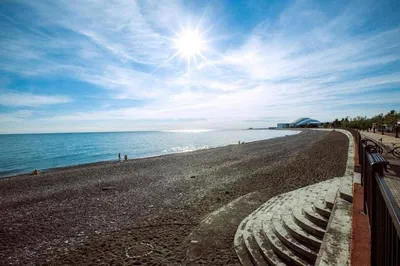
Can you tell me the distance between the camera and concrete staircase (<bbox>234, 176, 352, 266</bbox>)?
517cm

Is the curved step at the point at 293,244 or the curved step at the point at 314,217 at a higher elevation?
the curved step at the point at 314,217

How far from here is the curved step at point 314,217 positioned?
19.9ft

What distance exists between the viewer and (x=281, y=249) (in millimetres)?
5742

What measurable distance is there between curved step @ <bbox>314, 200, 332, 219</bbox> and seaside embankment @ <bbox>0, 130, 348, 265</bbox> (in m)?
3.05

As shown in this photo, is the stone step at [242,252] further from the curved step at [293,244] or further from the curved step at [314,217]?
the curved step at [314,217]

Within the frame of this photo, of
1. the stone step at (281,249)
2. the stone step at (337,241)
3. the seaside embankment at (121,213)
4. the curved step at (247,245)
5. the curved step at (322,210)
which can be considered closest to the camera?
the stone step at (337,241)

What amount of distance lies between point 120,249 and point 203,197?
230 inches

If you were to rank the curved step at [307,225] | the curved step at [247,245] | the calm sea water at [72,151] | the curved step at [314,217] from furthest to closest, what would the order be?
the calm sea water at [72,151] → the curved step at [314,217] → the curved step at [247,245] → the curved step at [307,225]

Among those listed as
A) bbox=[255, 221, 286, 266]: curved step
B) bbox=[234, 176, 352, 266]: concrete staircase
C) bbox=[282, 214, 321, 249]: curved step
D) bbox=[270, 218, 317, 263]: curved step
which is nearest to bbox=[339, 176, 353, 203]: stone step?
bbox=[234, 176, 352, 266]: concrete staircase

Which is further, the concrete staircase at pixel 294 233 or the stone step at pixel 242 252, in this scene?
the stone step at pixel 242 252

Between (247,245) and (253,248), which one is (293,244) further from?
(247,245)

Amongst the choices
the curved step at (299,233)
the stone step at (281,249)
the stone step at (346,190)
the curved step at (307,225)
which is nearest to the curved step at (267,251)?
the stone step at (281,249)

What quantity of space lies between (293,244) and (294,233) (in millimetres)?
450

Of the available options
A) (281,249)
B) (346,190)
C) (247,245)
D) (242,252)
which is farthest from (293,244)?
(346,190)
